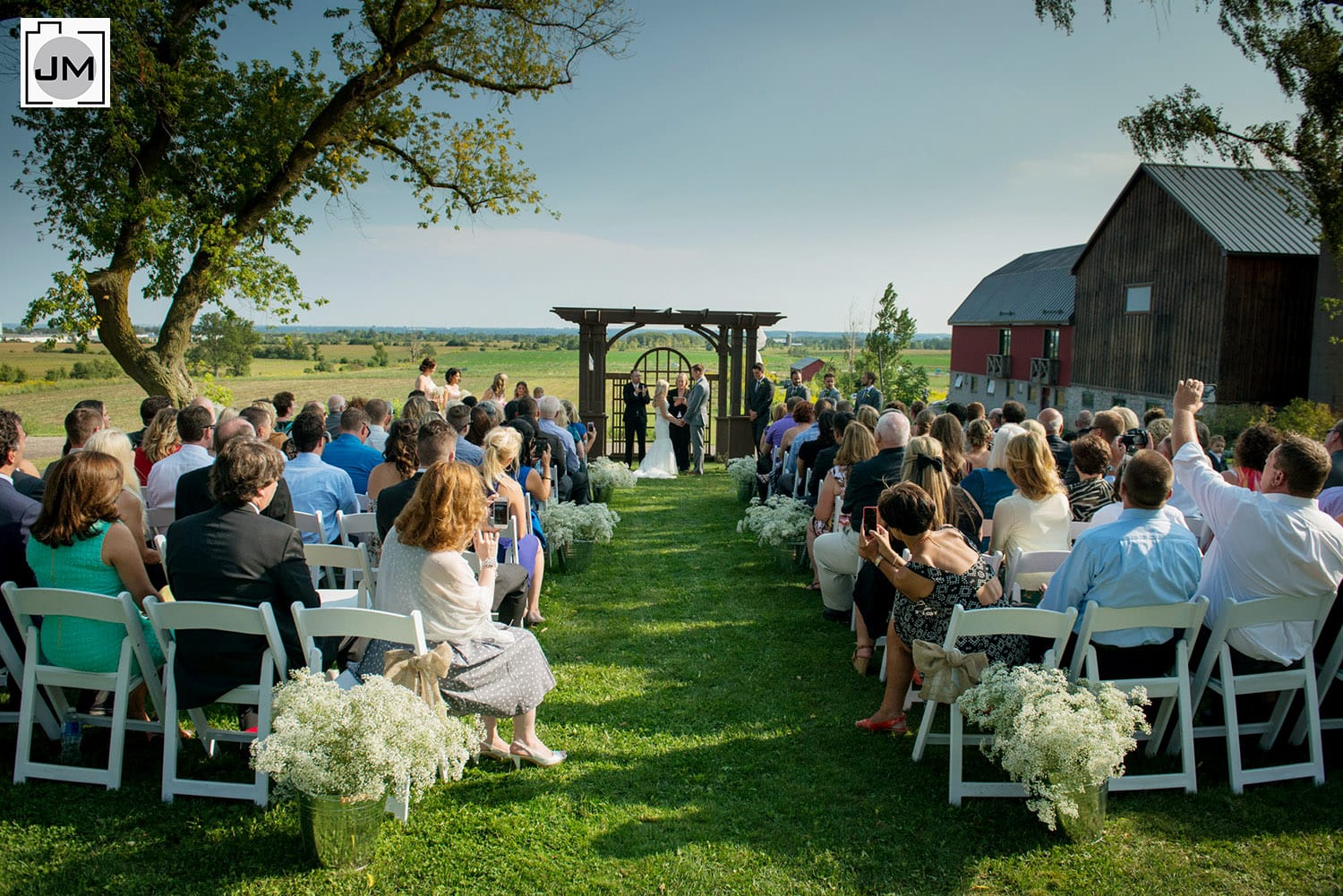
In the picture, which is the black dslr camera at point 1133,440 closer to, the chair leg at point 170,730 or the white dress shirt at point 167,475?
the chair leg at point 170,730

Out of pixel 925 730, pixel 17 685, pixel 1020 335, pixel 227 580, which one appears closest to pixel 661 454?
pixel 925 730

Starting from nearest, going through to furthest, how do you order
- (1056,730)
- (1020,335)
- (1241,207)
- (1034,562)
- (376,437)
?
1. (1056,730)
2. (1034,562)
3. (376,437)
4. (1241,207)
5. (1020,335)

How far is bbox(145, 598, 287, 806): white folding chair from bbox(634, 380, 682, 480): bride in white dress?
10554 millimetres

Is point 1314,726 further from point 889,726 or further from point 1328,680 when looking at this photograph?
point 889,726

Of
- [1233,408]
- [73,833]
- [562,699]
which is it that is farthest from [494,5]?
[1233,408]

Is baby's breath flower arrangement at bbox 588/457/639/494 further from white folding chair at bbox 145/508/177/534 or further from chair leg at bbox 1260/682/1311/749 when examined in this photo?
chair leg at bbox 1260/682/1311/749

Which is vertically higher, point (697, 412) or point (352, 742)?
point (697, 412)

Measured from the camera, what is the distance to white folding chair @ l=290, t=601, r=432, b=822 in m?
3.09

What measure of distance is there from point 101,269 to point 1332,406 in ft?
85.6

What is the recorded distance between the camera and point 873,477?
528cm

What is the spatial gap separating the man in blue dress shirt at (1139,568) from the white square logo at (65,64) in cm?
1227

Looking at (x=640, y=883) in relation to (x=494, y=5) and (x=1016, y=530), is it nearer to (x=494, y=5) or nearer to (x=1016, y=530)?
(x=1016, y=530)

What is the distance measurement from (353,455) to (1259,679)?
19.3ft

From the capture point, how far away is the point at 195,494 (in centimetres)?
451
